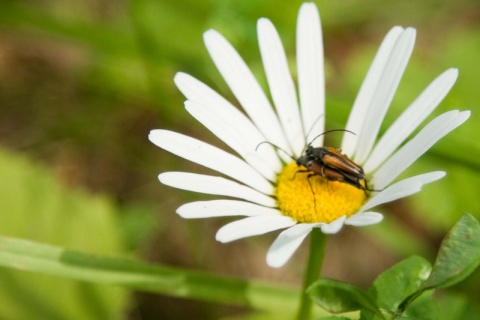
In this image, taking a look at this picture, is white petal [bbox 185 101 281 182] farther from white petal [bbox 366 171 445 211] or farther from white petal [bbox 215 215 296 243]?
white petal [bbox 366 171 445 211]

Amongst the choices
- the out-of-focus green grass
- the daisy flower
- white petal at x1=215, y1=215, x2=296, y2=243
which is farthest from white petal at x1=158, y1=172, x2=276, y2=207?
the out-of-focus green grass

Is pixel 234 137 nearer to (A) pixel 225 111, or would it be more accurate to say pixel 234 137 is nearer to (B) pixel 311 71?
(A) pixel 225 111

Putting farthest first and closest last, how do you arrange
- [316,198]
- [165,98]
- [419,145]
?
1. [165,98]
2. [316,198]
3. [419,145]

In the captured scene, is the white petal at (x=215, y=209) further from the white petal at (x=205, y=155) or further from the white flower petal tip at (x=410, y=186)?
the white flower petal tip at (x=410, y=186)

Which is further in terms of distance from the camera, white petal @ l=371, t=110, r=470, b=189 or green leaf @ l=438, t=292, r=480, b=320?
green leaf @ l=438, t=292, r=480, b=320

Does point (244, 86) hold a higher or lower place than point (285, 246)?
higher

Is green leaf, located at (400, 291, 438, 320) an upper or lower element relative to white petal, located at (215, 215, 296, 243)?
lower

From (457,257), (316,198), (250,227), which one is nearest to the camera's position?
(457,257)

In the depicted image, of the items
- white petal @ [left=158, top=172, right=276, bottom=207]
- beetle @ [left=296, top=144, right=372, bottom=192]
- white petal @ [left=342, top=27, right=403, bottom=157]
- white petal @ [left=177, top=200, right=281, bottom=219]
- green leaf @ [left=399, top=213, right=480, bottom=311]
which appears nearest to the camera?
green leaf @ [left=399, top=213, right=480, bottom=311]

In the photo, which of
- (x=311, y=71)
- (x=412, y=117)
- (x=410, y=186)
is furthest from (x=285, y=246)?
(x=311, y=71)
